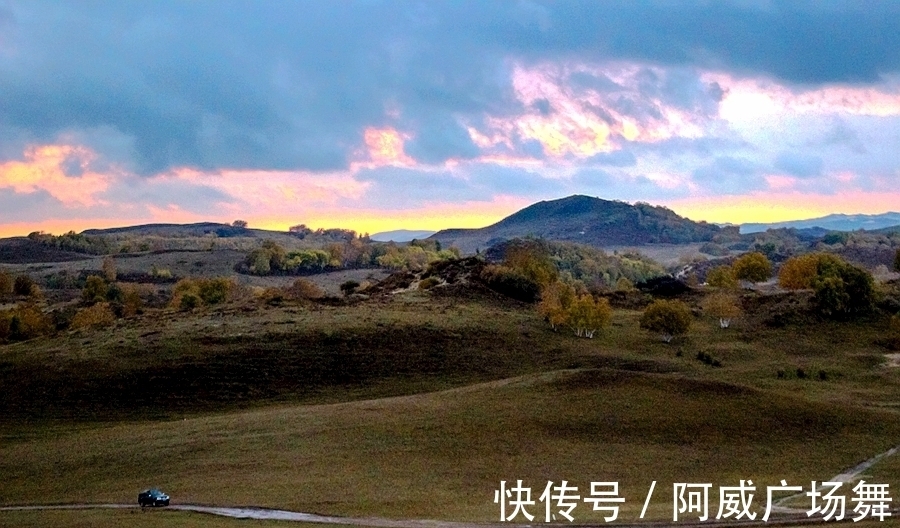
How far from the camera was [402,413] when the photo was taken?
203 feet

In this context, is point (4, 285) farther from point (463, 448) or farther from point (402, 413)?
point (463, 448)

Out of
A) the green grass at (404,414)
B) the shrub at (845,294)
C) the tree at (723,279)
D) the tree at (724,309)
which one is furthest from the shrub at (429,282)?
the shrub at (845,294)

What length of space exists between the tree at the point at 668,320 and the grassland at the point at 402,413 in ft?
5.55

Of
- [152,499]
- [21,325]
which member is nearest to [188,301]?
[21,325]

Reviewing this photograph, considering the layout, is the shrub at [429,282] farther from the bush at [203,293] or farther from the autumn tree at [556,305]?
the bush at [203,293]

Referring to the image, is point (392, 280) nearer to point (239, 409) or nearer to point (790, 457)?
point (239, 409)

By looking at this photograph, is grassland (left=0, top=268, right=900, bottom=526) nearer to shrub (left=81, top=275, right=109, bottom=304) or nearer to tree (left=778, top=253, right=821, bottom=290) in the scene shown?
tree (left=778, top=253, right=821, bottom=290)

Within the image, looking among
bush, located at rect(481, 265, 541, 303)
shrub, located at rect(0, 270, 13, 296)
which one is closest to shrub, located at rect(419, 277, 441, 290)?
bush, located at rect(481, 265, 541, 303)

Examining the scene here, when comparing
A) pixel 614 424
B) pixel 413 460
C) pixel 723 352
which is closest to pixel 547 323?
pixel 723 352

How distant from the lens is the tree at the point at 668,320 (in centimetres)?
11044

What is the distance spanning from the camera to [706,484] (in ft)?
149

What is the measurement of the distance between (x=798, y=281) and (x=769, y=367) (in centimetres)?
6036

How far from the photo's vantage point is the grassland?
47.2m

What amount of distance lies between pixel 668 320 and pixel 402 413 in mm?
57408
